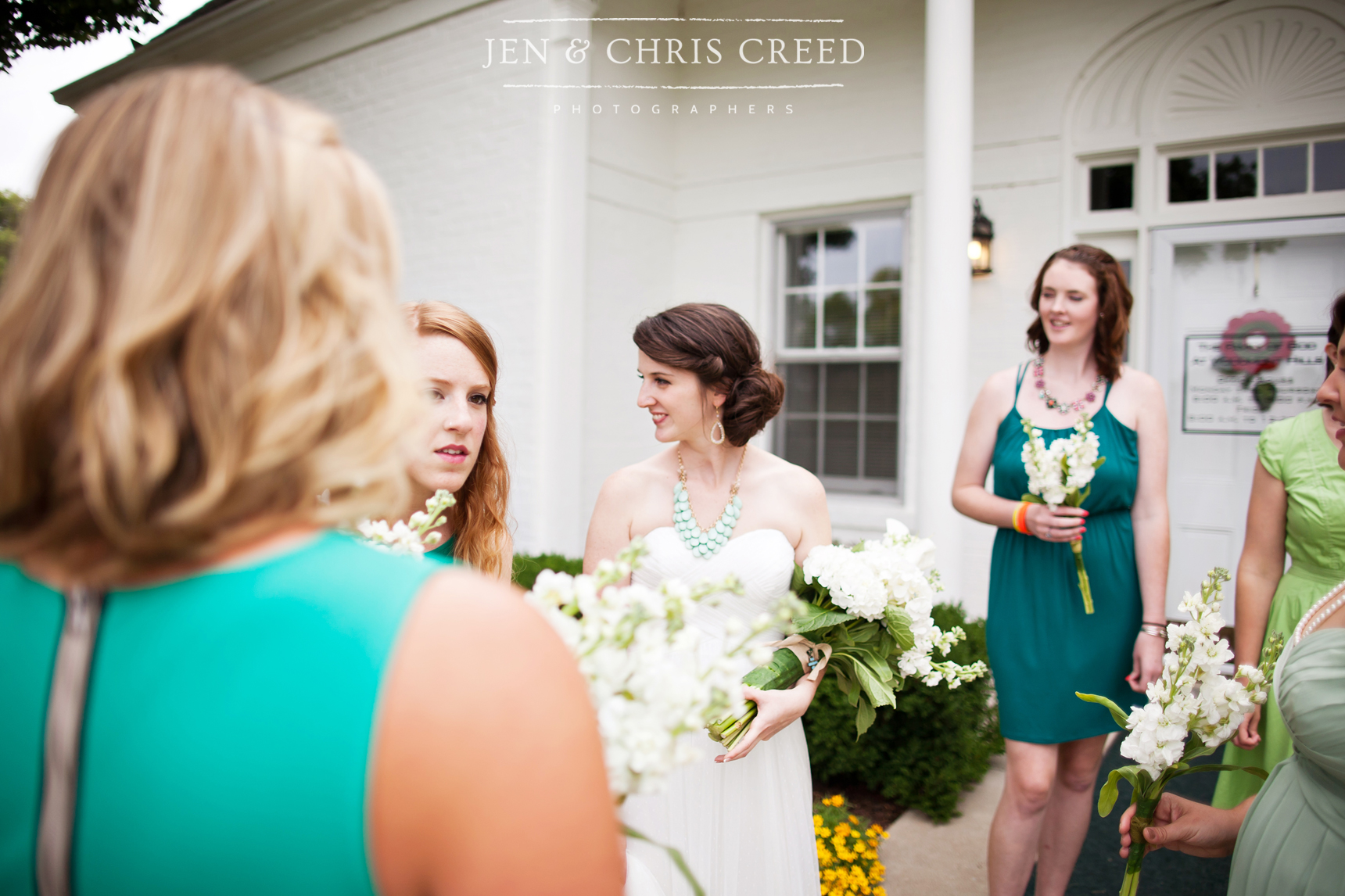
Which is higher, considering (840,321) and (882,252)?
(882,252)

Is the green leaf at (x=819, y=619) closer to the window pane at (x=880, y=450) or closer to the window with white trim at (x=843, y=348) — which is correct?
the window with white trim at (x=843, y=348)

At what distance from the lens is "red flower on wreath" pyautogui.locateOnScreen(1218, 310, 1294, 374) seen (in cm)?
529

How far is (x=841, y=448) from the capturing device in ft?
23.2

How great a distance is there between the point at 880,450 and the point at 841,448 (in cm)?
34

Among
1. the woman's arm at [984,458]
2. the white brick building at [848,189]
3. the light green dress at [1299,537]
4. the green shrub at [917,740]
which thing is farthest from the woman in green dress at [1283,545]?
the white brick building at [848,189]

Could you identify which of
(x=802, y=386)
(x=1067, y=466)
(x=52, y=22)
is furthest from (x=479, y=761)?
(x=52, y=22)

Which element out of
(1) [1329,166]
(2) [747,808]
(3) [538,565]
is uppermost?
(1) [1329,166]

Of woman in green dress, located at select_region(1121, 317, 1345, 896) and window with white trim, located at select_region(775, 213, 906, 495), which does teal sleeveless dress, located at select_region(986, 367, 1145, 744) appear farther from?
window with white trim, located at select_region(775, 213, 906, 495)

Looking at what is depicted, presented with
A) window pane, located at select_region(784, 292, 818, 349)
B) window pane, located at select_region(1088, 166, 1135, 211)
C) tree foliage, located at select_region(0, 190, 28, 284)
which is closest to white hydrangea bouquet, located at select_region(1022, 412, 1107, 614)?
window pane, located at select_region(1088, 166, 1135, 211)

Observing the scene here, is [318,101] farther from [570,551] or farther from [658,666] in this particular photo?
[658,666]

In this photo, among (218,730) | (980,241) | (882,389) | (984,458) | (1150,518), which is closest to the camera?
(218,730)

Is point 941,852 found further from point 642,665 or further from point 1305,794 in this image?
point 642,665

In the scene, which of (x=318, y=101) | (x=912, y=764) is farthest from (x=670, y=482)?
(x=318, y=101)

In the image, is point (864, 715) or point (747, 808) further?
point (747, 808)
